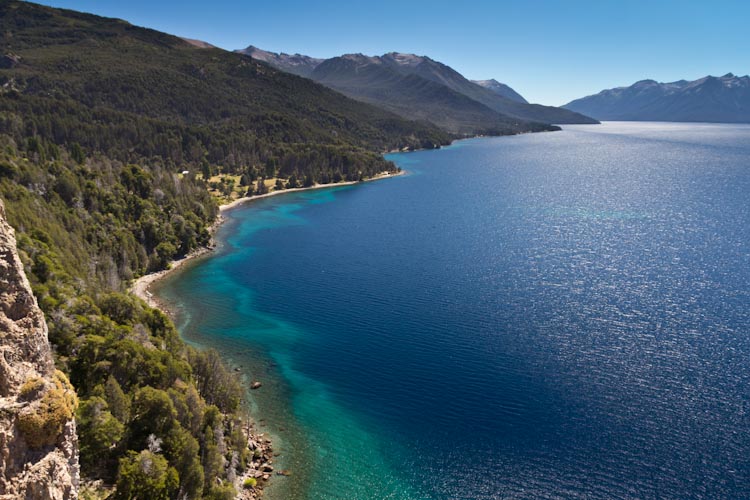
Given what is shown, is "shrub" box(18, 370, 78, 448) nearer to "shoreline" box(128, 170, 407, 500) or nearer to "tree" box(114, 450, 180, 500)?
"tree" box(114, 450, 180, 500)

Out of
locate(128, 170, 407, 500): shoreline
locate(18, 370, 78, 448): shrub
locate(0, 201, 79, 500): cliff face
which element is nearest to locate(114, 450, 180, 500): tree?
locate(128, 170, 407, 500): shoreline

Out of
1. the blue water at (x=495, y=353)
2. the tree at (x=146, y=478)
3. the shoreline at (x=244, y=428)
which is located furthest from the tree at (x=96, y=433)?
the blue water at (x=495, y=353)

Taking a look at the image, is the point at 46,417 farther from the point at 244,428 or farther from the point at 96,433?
the point at 244,428

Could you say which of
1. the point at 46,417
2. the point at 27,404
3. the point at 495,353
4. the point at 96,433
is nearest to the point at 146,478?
the point at 96,433

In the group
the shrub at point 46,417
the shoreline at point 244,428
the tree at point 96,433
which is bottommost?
the shoreline at point 244,428

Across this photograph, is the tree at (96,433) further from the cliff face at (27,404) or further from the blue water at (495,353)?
the cliff face at (27,404)

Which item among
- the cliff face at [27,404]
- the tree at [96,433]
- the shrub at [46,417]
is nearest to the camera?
the cliff face at [27,404]
